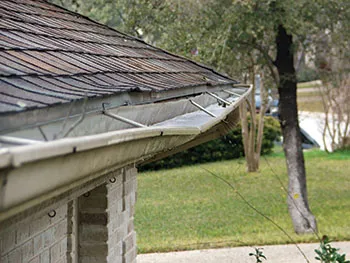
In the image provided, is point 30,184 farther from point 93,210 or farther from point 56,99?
point 93,210

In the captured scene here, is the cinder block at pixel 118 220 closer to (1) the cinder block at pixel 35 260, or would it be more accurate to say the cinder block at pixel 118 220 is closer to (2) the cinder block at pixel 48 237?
(2) the cinder block at pixel 48 237

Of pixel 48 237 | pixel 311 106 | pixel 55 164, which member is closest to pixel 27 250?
pixel 48 237

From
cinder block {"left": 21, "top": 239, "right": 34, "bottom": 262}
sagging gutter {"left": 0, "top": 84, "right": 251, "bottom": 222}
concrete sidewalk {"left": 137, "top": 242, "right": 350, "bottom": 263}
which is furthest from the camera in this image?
concrete sidewalk {"left": 137, "top": 242, "right": 350, "bottom": 263}

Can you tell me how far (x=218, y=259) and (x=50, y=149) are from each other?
29.7 feet

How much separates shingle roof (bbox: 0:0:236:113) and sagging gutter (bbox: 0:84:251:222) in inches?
9.9

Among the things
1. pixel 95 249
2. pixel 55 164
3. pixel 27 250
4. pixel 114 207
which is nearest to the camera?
pixel 55 164

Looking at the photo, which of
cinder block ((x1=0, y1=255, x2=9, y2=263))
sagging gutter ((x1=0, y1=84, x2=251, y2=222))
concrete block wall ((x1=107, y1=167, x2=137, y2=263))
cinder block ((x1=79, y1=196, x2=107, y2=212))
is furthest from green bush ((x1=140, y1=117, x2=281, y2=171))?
sagging gutter ((x1=0, y1=84, x2=251, y2=222))

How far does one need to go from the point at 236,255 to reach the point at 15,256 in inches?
317

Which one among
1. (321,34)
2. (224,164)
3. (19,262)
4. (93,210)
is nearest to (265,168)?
(224,164)

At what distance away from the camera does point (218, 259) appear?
1045 cm

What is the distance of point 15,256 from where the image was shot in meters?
2.93

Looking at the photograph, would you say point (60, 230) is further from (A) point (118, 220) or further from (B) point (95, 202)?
(A) point (118, 220)

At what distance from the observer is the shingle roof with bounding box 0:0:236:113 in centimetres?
256

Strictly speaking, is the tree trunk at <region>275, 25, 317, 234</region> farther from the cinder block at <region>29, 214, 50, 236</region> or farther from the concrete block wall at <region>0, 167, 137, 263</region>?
the cinder block at <region>29, 214, 50, 236</region>
